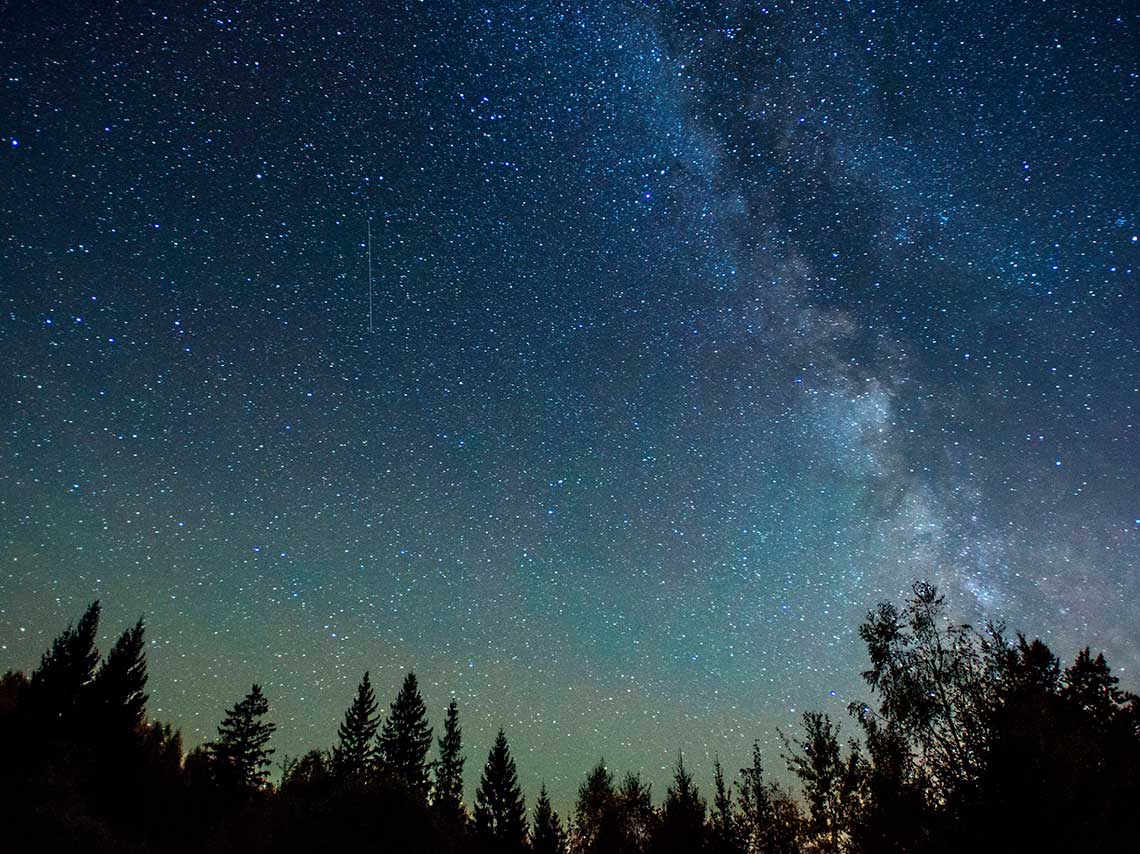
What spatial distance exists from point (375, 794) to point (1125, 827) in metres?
23.3

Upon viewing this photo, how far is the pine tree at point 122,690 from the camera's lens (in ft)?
131

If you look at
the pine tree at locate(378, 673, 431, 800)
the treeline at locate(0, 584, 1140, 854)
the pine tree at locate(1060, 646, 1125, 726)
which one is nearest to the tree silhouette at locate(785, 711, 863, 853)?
the treeline at locate(0, 584, 1140, 854)

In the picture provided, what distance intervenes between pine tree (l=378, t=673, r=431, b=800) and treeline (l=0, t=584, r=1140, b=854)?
0.12 metres

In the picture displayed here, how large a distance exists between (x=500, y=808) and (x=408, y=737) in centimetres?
1038

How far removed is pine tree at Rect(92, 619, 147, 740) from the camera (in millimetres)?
39906

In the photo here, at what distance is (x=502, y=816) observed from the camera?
163ft

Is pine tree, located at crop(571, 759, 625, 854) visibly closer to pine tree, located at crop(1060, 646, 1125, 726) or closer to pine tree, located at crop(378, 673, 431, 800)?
pine tree, located at crop(378, 673, 431, 800)

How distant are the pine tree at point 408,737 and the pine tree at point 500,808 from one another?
5269 mm

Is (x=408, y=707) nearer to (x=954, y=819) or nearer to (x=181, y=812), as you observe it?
(x=181, y=812)

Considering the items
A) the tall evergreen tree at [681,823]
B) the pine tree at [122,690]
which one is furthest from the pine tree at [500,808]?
the pine tree at [122,690]

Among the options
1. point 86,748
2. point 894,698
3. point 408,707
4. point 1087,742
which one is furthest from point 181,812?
point 1087,742

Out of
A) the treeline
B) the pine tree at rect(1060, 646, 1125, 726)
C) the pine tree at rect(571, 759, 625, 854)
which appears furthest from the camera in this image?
the pine tree at rect(571, 759, 625, 854)

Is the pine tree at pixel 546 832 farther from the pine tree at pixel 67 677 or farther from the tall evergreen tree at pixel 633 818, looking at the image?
the pine tree at pixel 67 677

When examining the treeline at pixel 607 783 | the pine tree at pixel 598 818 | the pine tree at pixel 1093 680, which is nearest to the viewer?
the treeline at pixel 607 783
